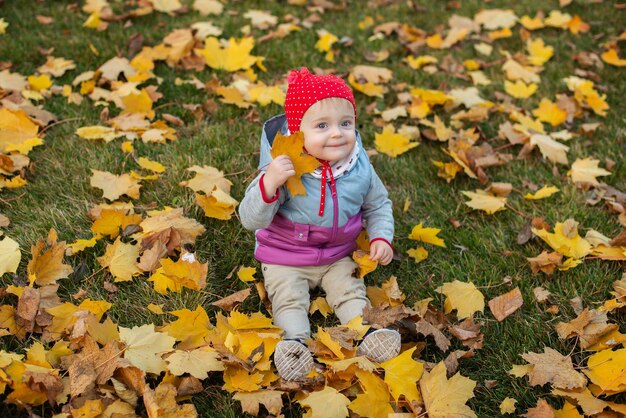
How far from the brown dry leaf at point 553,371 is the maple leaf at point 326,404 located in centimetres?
66

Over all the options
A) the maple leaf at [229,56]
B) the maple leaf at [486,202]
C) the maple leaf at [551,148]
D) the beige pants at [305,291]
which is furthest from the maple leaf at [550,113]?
the beige pants at [305,291]

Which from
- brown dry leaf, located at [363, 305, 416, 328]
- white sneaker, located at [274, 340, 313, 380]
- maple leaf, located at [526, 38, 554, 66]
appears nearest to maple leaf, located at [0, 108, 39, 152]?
white sneaker, located at [274, 340, 313, 380]

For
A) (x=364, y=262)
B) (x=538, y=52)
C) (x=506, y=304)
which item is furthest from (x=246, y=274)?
(x=538, y=52)

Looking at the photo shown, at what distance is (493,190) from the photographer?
2979mm

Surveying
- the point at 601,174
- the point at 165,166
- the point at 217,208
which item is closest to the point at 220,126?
the point at 165,166

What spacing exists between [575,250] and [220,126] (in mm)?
1864

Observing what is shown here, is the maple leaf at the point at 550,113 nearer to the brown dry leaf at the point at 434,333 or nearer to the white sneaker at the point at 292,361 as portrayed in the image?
the brown dry leaf at the point at 434,333

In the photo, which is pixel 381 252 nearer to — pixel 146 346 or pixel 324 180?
pixel 324 180

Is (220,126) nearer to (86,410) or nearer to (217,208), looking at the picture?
(217,208)

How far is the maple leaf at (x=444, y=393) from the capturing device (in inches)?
71.6

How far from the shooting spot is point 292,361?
194 cm

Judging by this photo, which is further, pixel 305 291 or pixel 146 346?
pixel 305 291

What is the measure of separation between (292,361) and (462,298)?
0.78 m

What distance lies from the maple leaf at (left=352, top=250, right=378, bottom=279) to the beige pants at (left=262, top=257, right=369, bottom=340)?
0.15 feet
